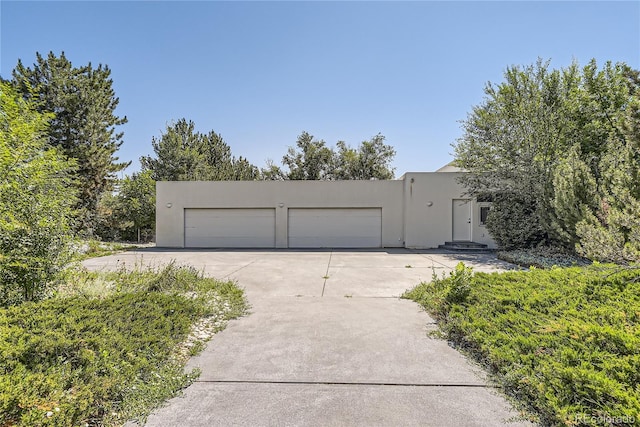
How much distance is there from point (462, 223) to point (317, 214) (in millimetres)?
6558

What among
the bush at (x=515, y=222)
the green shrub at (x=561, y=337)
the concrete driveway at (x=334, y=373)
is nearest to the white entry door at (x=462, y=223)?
the bush at (x=515, y=222)

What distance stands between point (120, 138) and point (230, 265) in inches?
661

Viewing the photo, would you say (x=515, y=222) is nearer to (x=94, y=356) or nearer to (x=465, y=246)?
(x=465, y=246)

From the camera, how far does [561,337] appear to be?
2812 mm

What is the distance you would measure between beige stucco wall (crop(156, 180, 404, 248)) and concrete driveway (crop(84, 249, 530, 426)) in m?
8.60

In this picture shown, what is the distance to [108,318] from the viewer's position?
131 inches

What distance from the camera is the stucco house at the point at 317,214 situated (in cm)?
1355

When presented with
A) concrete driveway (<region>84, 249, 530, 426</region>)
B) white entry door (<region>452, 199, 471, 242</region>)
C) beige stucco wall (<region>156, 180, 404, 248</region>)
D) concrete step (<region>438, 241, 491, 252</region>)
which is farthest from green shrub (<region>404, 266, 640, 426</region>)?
beige stucco wall (<region>156, 180, 404, 248</region>)

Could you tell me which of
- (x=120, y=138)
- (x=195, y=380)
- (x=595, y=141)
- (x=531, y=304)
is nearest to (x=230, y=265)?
(x=195, y=380)

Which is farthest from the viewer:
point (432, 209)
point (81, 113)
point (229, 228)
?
point (81, 113)

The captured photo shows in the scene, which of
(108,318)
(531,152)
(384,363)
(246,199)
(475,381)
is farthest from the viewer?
(246,199)

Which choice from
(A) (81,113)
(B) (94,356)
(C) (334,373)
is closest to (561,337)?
(C) (334,373)

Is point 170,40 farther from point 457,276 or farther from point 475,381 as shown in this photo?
point 475,381

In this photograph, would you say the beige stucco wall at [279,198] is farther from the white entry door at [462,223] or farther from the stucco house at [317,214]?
the white entry door at [462,223]
